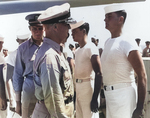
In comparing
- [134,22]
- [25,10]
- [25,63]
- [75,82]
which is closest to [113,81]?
[75,82]

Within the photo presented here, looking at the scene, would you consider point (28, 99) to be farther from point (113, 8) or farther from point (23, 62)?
point (113, 8)

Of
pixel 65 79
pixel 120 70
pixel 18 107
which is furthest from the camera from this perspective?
pixel 18 107

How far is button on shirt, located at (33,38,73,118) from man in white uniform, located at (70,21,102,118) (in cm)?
17

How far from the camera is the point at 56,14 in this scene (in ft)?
6.12

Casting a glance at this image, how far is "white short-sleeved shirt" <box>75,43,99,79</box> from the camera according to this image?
206 cm

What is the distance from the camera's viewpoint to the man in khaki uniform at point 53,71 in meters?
1.81

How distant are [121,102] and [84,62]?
1.82ft

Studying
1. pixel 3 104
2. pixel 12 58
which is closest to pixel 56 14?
pixel 12 58

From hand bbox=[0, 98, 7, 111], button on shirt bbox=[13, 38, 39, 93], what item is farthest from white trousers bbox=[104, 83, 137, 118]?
hand bbox=[0, 98, 7, 111]

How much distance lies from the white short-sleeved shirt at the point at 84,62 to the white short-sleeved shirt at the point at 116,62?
134mm

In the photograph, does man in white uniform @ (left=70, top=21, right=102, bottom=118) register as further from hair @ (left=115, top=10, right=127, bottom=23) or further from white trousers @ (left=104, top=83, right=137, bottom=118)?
hair @ (left=115, top=10, right=127, bottom=23)

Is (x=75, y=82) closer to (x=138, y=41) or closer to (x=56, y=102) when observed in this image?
(x=56, y=102)

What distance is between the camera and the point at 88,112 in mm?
2115

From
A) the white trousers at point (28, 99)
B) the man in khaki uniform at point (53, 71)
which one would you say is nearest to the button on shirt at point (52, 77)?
the man in khaki uniform at point (53, 71)
